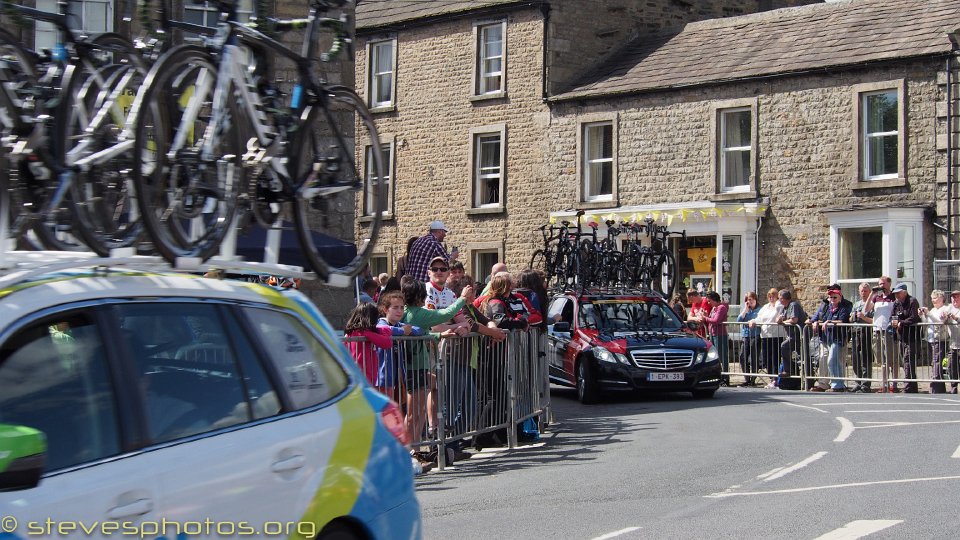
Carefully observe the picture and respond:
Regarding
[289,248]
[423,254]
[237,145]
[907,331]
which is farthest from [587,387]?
[237,145]

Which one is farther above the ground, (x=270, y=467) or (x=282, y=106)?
(x=282, y=106)

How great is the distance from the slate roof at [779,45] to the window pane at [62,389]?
26.8 meters

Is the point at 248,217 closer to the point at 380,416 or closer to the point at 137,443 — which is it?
the point at 380,416

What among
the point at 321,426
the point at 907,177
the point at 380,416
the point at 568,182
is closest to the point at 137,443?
the point at 321,426

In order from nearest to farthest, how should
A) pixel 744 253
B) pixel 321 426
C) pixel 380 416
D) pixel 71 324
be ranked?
1. pixel 71 324
2. pixel 321 426
3. pixel 380 416
4. pixel 744 253

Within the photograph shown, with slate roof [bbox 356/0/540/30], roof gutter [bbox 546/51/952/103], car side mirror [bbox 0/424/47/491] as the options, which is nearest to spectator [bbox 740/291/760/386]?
roof gutter [bbox 546/51/952/103]

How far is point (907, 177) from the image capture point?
96.6 ft

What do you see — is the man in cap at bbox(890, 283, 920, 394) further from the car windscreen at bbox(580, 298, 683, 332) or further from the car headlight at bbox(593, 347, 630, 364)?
the car headlight at bbox(593, 347, 630, 364)

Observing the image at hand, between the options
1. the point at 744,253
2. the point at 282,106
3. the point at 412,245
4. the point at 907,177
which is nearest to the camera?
the point at 282,106

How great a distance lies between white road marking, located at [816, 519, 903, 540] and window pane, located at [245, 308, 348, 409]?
4306 millimetres

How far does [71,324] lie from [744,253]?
28458mm

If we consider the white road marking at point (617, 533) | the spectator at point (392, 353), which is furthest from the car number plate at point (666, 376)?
the white road marking at point (617, 533)

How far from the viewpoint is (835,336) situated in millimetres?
23625

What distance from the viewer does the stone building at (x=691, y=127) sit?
97.2 feet
